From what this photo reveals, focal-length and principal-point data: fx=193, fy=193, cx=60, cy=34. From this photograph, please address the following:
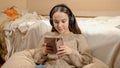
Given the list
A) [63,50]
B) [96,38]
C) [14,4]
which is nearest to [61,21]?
[63,50]

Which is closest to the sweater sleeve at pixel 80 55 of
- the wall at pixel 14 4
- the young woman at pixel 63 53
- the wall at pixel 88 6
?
the young woman at pixel 63 53

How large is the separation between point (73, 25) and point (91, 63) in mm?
385

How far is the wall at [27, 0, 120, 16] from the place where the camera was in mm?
2941

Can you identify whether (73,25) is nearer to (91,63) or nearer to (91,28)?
(91,28)

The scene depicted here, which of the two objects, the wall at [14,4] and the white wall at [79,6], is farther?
the wall at [14,4]

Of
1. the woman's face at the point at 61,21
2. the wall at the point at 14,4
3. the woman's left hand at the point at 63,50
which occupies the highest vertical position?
the wall at the point at 14,4

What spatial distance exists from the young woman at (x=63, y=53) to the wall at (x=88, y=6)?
1.44 m

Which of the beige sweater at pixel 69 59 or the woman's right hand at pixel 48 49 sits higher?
the woman's right hand at pixel 48 49

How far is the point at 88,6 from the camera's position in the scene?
10.00 feet

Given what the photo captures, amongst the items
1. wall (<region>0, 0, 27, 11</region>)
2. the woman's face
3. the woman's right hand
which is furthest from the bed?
wall (<region>0, 0, 27, 11</region>)

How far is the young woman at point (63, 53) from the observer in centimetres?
140

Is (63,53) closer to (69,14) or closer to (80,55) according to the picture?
(80,55)

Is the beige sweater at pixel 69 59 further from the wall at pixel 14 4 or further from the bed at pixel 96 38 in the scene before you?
the wall at pixel 14 4

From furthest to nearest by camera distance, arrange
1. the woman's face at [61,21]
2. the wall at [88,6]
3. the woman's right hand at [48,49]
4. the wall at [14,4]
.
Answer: the wall at [14,4] < the wall at [88,6] < the woman's face at [61,21] < the woman's right hand at [48,49]
